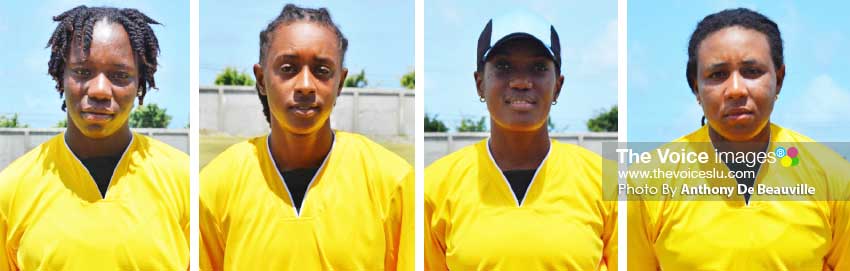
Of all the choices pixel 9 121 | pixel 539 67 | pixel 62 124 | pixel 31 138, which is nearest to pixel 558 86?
pixel 539 67

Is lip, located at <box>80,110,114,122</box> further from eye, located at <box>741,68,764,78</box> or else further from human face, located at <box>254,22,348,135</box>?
eye, located at <box>741,68,764,78</box>

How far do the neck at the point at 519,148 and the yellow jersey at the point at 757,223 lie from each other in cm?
59

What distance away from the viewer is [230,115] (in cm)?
595

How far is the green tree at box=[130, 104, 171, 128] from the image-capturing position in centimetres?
600

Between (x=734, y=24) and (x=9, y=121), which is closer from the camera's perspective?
(x=734, y=24)

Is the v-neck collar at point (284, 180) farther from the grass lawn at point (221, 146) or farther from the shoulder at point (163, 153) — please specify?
the shoulder at point (163, 153)

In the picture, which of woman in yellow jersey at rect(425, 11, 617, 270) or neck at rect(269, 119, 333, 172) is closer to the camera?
woman in yellow jersey at rect(425, 11, 617, 270)

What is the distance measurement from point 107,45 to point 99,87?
24 centimetres

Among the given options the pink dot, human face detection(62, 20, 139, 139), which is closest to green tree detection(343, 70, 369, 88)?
human face detection(62, 20, 139, 139)

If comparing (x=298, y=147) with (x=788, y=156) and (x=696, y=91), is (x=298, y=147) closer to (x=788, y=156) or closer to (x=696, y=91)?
(x=696, y=91)

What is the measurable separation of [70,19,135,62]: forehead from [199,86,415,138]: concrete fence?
0.47 m

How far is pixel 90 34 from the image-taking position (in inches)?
232

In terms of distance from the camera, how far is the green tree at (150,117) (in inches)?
236

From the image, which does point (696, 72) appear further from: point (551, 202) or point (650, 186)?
point (551, 202)
